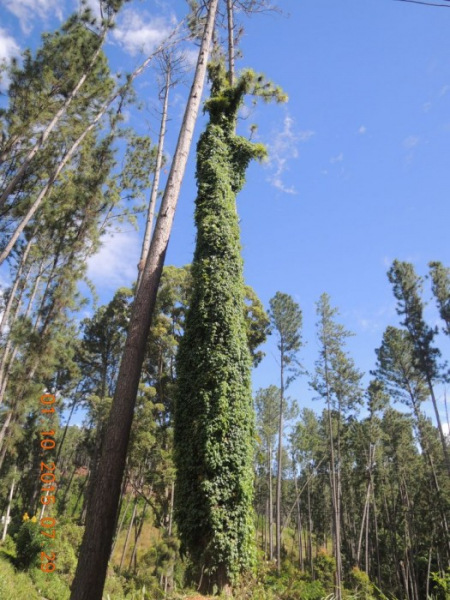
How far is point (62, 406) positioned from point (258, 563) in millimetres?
21757

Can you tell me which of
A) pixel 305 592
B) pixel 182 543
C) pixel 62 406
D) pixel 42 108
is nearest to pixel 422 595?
pixel 305 592

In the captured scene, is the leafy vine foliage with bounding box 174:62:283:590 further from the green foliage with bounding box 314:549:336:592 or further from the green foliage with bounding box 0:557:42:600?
the green foliage with bounding box 314:549:336:592

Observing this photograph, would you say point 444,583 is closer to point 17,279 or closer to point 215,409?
point 215,409

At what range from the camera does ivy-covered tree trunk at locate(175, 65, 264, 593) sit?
5.52 m

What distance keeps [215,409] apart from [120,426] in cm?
224

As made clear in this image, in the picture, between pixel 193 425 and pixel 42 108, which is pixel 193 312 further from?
pixel 42 108

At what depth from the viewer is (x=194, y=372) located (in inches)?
264

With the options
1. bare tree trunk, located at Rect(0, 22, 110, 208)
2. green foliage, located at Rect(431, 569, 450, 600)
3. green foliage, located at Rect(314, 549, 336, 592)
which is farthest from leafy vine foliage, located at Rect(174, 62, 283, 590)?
green foliage, located at Rect(314, 549, 336, 592)

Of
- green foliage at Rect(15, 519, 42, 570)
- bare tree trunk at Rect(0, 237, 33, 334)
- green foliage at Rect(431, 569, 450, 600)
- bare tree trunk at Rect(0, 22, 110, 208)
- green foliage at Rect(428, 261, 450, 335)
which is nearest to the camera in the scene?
green foliage at Rect(431, 569, 450, 600)

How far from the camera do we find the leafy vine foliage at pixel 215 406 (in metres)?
5.54

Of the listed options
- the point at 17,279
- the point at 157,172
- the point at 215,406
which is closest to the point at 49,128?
the point at 157,172

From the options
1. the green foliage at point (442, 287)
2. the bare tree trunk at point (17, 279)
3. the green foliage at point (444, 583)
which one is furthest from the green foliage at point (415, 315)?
the bare tree trunk at point (17, 279)

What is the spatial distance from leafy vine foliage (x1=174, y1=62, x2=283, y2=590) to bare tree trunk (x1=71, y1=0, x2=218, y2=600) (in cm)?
177

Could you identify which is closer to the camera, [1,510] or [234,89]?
[234,89]
